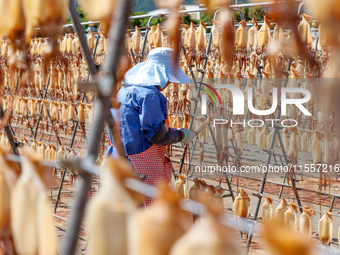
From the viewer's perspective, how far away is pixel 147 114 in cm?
259

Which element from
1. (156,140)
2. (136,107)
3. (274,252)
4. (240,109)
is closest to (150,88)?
(136,107)

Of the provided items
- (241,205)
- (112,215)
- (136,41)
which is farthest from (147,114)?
(136,41)

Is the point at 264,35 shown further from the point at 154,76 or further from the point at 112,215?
the point at 112,215

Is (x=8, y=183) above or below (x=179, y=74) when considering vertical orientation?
below

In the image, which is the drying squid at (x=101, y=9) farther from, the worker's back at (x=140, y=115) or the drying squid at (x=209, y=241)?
the worker's back at (x=140, y=115)

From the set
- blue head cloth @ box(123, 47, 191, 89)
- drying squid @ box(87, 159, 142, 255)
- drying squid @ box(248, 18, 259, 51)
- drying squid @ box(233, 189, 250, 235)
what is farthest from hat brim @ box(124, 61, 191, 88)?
drying squid @ box(87, 159, 142, 255)

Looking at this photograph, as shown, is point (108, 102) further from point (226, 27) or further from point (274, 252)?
point (274, 252)

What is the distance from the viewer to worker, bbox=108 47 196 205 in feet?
8.53

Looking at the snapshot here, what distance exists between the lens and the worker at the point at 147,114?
2600 millimetres

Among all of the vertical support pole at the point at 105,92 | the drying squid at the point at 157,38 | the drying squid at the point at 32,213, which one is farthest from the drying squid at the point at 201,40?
the drying squid at the point at 32,213

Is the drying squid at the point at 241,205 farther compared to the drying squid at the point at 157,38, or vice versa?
the drying squid at the point at 157,38

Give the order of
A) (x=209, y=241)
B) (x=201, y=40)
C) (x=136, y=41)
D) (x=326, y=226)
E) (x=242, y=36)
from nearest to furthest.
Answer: (x=209, y=241)
(x=326, y=226)
(x=242, y=36)
(x=201, y=40)
(x=136, y=41)

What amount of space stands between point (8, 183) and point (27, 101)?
5679mm

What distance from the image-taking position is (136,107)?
2.64 meters
